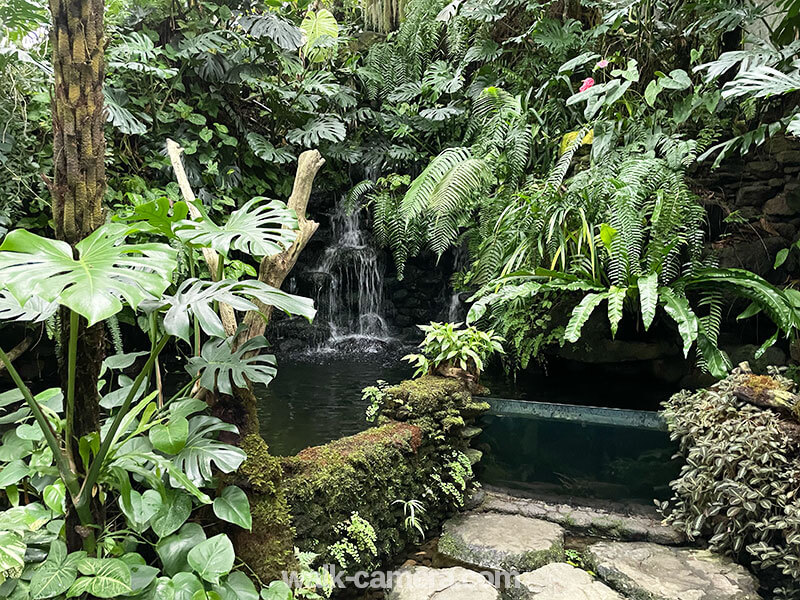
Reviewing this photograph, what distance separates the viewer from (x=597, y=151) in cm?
407

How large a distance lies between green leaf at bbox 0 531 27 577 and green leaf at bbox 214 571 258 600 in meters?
0.45

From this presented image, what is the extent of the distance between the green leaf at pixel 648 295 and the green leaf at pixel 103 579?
8.64 feet

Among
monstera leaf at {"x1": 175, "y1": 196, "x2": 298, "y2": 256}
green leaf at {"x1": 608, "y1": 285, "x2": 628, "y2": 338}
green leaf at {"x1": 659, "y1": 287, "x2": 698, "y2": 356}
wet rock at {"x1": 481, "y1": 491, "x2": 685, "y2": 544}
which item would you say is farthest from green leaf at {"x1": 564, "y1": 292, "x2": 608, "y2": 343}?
monstera leaf at {"x1": 175, "y1": 196, "x2": 298, "y2": 256}

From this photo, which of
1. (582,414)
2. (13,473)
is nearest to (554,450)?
(582,414)

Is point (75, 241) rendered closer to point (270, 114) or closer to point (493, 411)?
point (493, 411)

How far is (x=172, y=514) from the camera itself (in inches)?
55.4

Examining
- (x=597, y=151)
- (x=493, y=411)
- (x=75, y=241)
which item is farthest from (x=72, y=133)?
(x=597, y=151)

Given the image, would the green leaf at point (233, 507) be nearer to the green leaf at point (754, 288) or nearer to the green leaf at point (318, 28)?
the green leaf at point (754, 288)

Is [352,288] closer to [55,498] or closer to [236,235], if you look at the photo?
[236,235]

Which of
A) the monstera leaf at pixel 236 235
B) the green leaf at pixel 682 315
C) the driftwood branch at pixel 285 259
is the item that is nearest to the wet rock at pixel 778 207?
the green leaf at pixel 682 315

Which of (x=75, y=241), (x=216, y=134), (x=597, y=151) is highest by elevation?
(x=216, y=134)

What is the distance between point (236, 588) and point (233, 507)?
201mm

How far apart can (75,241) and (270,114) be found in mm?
4788

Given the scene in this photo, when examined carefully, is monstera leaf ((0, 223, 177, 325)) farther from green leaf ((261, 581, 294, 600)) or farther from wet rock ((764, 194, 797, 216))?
wet rock ((764, 194, 797, 216))
